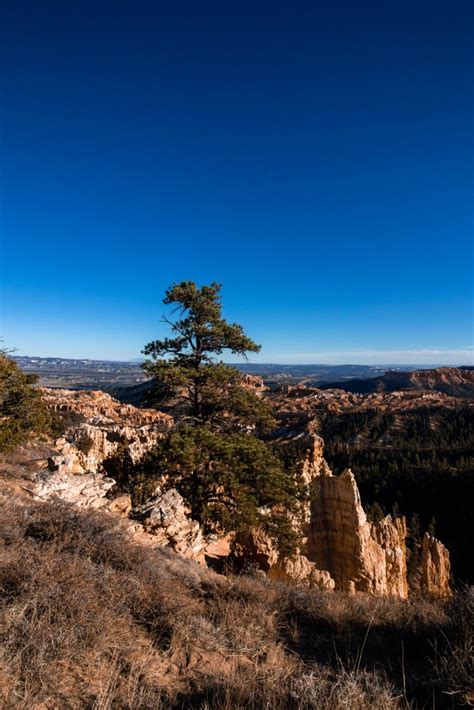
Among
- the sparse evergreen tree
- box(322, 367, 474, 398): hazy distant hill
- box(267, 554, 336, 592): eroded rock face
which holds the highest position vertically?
the sparse evergreen tree

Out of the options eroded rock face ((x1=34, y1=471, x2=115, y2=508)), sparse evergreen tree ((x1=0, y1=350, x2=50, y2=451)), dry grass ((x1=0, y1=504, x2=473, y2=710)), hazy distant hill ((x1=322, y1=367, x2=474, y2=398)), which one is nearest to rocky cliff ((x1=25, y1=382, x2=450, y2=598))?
eroded rock face ((x1=34, y1=471, x2=115, y2=508))

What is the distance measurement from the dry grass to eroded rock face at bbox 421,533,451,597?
48.3 feet

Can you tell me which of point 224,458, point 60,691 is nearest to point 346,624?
point 60,691

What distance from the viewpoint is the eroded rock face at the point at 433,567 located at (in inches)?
669

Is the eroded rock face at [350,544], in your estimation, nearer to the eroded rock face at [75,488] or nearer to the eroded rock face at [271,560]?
the eroded rock face at [271,560]

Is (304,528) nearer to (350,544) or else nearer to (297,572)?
(350,544)

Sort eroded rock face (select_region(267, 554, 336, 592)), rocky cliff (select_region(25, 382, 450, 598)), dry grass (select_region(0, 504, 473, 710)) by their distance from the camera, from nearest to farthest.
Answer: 1. dry grass (select_region(0, 504, 473, 710))
2. rocky cliff (select_region(25, 382, 450, 598))
3. eroded rock face (select_region(267, 554, 336, 592))

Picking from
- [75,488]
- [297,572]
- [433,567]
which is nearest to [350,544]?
[297,572]

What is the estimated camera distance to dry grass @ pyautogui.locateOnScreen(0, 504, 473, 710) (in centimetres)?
280

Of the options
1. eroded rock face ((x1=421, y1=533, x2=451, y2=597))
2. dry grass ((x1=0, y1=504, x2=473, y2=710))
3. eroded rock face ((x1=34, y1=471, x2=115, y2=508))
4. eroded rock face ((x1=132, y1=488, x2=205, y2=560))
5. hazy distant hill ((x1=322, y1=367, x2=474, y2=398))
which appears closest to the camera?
A: dry grass ((x1=0, y1=504, x2=473, y2=710))

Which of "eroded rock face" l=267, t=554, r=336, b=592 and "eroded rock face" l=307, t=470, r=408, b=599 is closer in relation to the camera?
"eroded rock face" l=267, t=554, r=336, b=592

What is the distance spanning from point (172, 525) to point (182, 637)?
4439 millimetres

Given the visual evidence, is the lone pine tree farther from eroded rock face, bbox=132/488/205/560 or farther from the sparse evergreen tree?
the sparse evergreen tree

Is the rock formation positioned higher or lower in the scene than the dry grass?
lower
